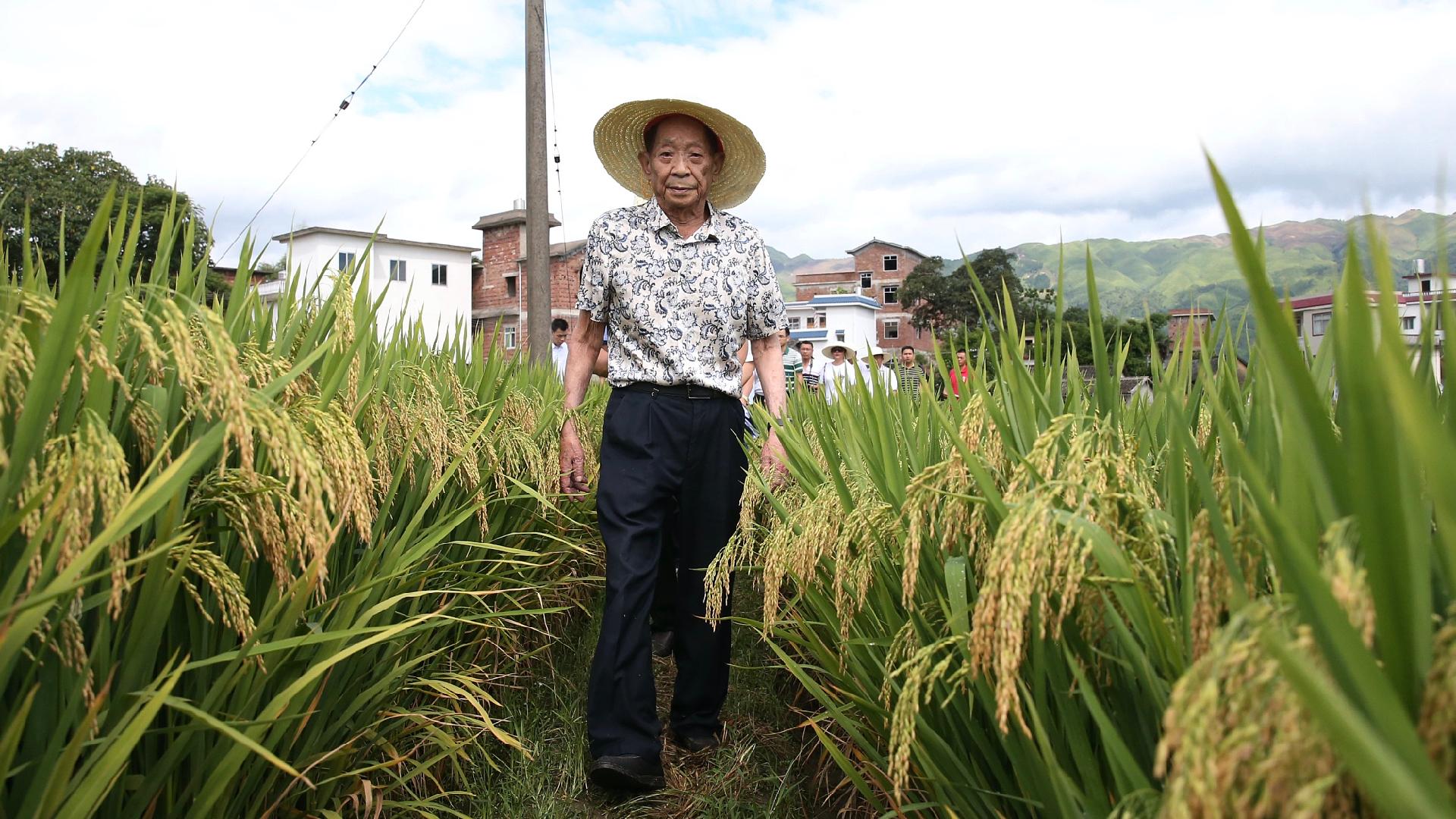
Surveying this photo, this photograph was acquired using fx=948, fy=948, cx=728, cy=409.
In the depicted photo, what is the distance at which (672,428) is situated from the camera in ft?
8.98

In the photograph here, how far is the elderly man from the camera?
259 cm

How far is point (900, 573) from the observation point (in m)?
1.75

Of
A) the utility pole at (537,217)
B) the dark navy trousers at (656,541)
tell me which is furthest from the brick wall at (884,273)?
the dark navy trousers at (656,541)

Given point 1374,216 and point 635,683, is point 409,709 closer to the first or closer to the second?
point 635,683

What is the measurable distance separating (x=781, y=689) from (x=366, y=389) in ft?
5.98

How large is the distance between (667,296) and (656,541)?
2.37 feet

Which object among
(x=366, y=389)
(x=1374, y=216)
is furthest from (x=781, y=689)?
(x=1374, y=216)

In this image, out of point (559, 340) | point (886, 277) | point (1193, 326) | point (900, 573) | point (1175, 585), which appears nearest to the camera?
point (1175, 585)

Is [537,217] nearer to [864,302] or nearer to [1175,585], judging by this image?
[1175,585]

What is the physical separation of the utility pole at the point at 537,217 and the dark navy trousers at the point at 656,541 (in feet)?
21.2

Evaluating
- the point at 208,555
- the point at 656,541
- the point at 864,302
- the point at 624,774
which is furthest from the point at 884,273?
the point at 208,555

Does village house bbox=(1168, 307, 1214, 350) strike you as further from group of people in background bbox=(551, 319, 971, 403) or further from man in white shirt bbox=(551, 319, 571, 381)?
man in white shirt bbox=(551, 319, 571, 381)

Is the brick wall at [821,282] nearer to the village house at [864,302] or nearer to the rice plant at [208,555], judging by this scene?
the village house at [864,302]

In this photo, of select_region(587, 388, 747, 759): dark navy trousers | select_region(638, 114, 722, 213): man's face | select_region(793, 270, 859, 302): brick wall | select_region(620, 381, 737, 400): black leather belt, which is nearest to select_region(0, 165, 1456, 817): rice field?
select_region(587, 388, 747, 759): dark navy trousers
